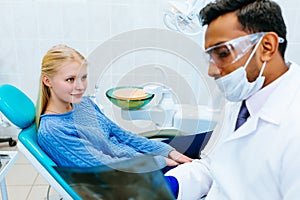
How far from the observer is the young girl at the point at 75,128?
4.06 ft

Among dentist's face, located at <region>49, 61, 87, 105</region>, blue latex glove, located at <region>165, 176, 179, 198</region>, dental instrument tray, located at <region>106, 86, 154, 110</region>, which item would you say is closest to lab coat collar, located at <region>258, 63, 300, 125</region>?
Result: blue latex glove, located at <region>165, 176, 179, 198</region>

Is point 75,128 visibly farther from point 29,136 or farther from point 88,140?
point 29,136

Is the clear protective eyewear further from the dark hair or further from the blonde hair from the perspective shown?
the blonde hair

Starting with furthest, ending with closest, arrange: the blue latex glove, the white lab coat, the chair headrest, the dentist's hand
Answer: the dentist's hand, the chair headrest, the blue latex glove, the white lab coat

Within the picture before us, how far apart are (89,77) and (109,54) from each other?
13cm

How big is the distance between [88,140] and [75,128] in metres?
0.08

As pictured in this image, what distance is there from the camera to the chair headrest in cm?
116

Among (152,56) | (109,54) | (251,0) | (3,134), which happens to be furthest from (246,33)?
(3,134)

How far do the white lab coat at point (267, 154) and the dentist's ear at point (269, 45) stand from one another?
8cm

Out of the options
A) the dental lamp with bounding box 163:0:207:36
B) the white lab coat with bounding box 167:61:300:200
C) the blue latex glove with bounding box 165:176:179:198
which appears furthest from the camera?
the dental lamp with bounding box 163:0:207:36

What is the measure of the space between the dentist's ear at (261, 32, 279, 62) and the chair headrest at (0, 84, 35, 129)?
905mm

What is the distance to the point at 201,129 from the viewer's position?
1496mm

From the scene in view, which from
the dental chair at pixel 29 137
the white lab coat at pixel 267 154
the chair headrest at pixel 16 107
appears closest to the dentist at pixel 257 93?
the white lab coat at pixel 267 154

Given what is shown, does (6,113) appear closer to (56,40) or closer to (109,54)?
(109,54)
